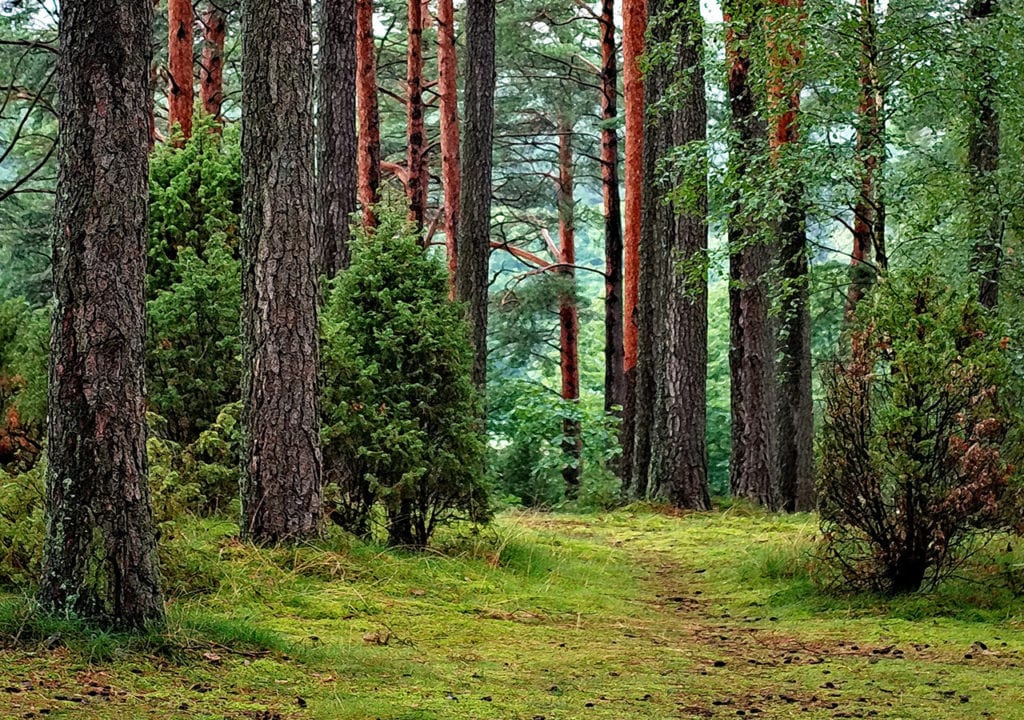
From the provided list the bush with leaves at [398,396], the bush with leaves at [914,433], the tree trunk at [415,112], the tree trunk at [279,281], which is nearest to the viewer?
the bush with leaves at [914,433]

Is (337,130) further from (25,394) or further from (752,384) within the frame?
(752,384)

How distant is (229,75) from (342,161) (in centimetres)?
1247

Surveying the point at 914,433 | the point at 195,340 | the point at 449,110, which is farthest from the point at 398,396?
the point at 449,110

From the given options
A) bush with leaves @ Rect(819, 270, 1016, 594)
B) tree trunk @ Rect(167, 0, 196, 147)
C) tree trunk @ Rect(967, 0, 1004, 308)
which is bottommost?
bush with leaves @ Rect(819, 270, 1016, 594)

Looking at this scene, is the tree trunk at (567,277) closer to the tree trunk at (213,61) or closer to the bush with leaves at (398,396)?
the tree trunk at (213,61)

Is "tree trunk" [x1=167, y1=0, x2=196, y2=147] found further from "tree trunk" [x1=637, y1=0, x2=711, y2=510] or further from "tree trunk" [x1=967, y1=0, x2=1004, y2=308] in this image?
"tree trunk" [x1=967, y1=0, x2=1004, y2=308]

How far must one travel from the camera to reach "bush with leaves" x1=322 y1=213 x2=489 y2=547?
8109mm

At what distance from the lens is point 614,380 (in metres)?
23.4

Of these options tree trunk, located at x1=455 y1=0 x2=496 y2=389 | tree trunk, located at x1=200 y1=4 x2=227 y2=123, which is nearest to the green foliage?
tree trunk, located at x1=455 y1=0 x2=496 y2=389

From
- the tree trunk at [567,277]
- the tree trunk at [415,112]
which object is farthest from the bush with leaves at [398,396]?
the tree trunk at [567,277]

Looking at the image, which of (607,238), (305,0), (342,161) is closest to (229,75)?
(607,238)

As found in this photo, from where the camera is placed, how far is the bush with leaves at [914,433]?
269 inches

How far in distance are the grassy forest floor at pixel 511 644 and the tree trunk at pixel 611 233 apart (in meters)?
13.5

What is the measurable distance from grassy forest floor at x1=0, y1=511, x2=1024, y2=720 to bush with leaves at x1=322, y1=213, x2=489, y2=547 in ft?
1.38
